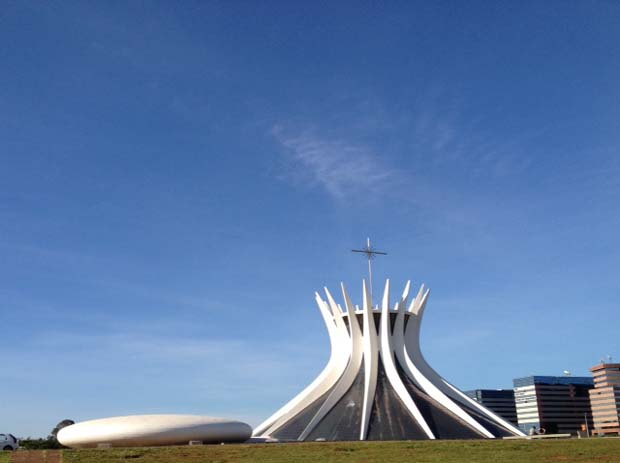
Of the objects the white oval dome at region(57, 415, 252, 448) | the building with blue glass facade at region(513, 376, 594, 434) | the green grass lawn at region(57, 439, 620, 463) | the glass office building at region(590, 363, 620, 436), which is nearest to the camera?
the green grass lawn at region(57, 439, 620, 463)

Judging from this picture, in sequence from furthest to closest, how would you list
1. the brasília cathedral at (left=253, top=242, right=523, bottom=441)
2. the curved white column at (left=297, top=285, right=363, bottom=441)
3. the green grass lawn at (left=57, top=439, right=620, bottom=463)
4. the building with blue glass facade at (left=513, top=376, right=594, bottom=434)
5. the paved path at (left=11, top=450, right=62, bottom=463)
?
the building with blue glass facade at (left=513, top=376, right=594, bottom=434), the curved white column at (left=297, top=285, right=363, bottom=441), the brasília cathedral at (left=253, top=242, right=523, bottom=441), the paved path at (left=11, top=450, right=62, bottom=463), the green grass lawn at (left=57, top=439, right=620, bottom=463)

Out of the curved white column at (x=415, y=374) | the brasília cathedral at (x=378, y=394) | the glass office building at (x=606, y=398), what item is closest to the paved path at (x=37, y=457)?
the brasília cathedral at (x=378, y=394)

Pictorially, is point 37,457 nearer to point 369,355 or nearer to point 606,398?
point 369,355

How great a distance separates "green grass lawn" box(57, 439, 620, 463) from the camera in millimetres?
24406

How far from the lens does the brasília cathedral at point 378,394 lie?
1431 inches

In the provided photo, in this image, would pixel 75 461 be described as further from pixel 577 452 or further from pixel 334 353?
pixel 334 353

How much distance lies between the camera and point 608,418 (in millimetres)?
133625

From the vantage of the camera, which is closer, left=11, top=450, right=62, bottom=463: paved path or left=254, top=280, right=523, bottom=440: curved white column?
left=11, top=450, right=62, bottom=463: paved path

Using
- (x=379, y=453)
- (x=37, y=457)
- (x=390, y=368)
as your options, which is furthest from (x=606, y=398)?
(x=37, y=457)

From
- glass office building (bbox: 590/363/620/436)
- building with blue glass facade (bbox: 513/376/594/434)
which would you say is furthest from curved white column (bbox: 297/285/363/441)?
building with blue glass facade (bbox: 513/376/594/434)

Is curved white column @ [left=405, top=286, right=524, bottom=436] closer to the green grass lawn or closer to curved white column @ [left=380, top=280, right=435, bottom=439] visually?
curved white column @ [left=380, top=280, right=435, bottom=439]

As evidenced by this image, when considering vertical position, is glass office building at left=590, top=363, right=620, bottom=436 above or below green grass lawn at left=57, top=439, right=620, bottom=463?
above

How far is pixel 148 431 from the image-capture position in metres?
31.7

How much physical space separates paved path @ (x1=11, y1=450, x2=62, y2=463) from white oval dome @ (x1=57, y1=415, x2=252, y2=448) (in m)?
3.35
